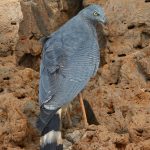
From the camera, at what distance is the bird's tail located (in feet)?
17.1

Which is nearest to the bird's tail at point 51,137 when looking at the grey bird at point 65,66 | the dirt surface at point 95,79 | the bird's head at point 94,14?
the grey bird at point 65,66

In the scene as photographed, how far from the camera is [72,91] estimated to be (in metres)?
5.82

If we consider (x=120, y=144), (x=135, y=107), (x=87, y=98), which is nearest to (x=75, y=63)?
(x=87, y=98)

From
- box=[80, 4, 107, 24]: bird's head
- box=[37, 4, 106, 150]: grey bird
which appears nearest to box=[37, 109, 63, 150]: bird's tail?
box=[37, 4, 106, 150]: grey bird

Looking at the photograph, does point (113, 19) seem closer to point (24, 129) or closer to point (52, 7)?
point (52, 7)

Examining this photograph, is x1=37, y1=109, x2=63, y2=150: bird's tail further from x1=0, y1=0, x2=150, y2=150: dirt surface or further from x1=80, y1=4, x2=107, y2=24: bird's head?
x1=80, y1=4, x2=107, y2=24: bird's head

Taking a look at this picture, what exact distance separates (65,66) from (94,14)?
1.09m

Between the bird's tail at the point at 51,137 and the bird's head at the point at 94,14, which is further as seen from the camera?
the bird's head at the point at 94,14

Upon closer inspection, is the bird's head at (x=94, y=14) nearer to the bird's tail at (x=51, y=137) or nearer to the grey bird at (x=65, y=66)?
the grey bird at (x=65, y=66)

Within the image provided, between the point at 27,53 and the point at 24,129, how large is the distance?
184 cm

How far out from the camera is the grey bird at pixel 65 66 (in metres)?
5.32

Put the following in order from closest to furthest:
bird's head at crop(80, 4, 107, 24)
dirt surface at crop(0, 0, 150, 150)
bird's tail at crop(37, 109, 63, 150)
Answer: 1. bird's tail at crop(37, 109, 63, 150)
2. dirt surface at crop(0, 0, 150, 150)
3. bird's head at crop(80, 4, 107, 24)

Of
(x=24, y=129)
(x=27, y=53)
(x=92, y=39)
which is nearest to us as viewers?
(x=24, y=129)

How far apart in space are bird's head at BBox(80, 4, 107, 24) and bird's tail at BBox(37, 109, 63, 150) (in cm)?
189
